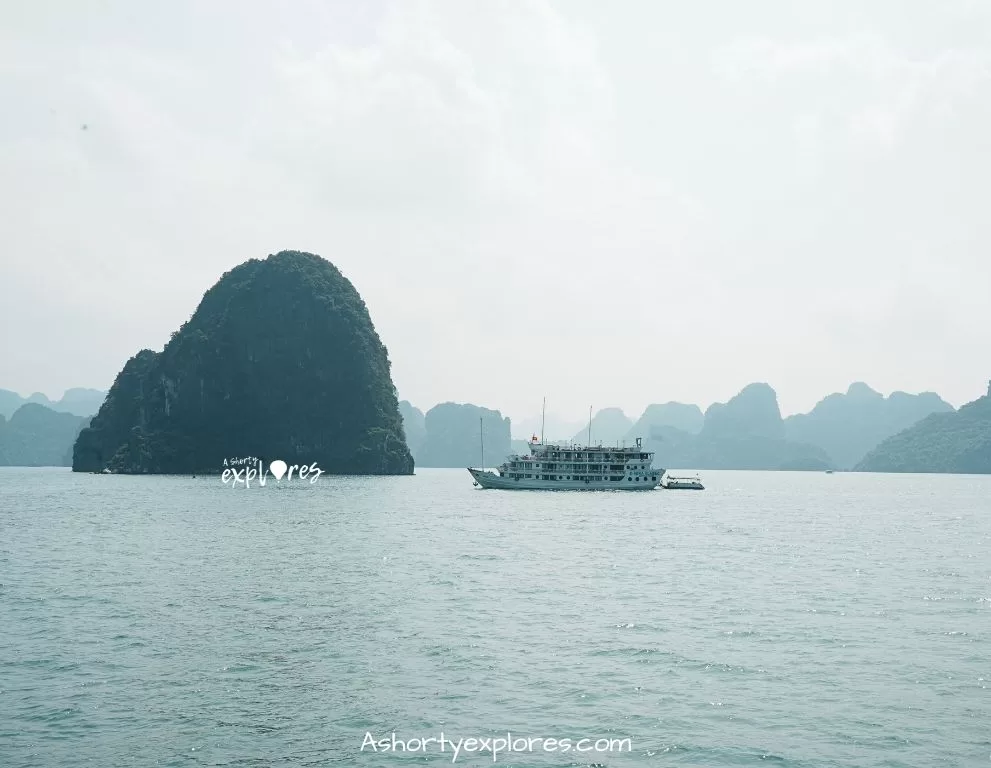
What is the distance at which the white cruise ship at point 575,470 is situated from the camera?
141m

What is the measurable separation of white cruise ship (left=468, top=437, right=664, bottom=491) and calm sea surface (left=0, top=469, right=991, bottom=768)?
7876cm

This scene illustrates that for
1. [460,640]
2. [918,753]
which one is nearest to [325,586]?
[460,640]

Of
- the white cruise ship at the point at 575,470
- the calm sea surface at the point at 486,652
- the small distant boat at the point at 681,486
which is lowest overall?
the calm sea surface at the point at 486,652

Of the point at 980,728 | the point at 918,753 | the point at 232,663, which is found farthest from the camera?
the point at 232,663

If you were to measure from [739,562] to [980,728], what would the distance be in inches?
1310

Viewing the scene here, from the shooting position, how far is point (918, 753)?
19.0 m

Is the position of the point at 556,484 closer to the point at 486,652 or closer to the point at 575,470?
the point at 575,470

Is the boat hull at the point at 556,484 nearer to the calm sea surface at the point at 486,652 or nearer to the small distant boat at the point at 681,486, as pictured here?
the small distant boat at the point at 681,486

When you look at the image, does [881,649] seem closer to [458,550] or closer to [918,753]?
[918,753]

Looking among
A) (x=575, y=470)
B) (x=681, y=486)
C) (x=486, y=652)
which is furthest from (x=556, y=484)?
(x=486, y=652)

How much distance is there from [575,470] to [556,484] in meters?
4.28

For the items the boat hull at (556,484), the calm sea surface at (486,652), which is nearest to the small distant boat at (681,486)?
the boat hull at (556,484)

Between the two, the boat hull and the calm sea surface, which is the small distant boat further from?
the calm sea surface

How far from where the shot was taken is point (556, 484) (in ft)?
466
